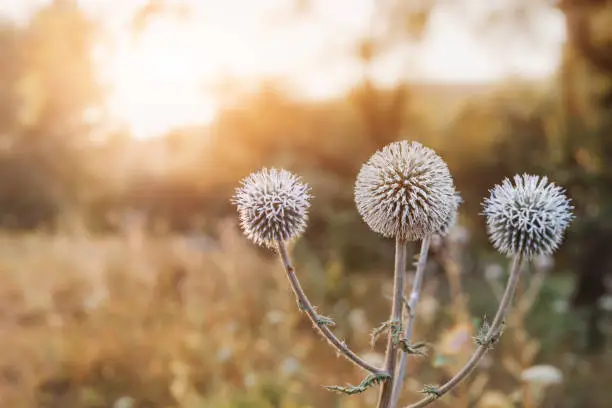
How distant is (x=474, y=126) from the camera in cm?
1011

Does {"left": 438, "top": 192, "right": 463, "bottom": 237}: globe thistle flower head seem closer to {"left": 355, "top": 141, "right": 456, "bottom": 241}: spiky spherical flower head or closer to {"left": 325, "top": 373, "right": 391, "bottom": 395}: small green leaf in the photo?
{"left": 355, "top": 141, "right": 456, "bottom": 241}: spiky spherical flower head

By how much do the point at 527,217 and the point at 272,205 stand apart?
742 millimetres

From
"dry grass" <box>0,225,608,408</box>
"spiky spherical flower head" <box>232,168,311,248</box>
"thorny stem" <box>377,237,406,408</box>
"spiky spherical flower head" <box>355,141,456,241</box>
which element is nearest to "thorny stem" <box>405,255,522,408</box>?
"thorny stem" <box>377,237,406,408</box>

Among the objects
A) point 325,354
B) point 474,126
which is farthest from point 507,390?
point 474,126

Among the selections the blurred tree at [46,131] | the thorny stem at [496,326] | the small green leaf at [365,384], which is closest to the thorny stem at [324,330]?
the small green leaf at [365,384]

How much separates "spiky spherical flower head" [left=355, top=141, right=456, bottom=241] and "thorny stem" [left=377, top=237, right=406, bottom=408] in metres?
0.06

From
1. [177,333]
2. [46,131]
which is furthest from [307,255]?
[46,131]

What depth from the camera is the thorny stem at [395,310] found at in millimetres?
1675

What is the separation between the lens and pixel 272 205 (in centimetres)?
195

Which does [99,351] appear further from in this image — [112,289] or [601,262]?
[601,262]

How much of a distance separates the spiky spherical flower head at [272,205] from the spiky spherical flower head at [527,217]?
559 millimetres

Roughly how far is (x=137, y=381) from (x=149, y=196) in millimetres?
7757

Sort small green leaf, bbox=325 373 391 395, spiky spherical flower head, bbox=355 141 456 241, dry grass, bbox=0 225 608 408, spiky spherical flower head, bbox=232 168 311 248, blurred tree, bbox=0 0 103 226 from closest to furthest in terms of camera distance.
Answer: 1. small green leaf, bbox=325 373 391 395
2. spiky spherical flower head, bbox=355 141 456 241
3. spiky spherical flower head, bbox=232 168 311 248
4. dry grass, bbox=0 225 608 408
5. blurred tree, bbox=0 0 103 226

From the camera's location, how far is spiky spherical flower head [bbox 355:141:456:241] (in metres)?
1.75
